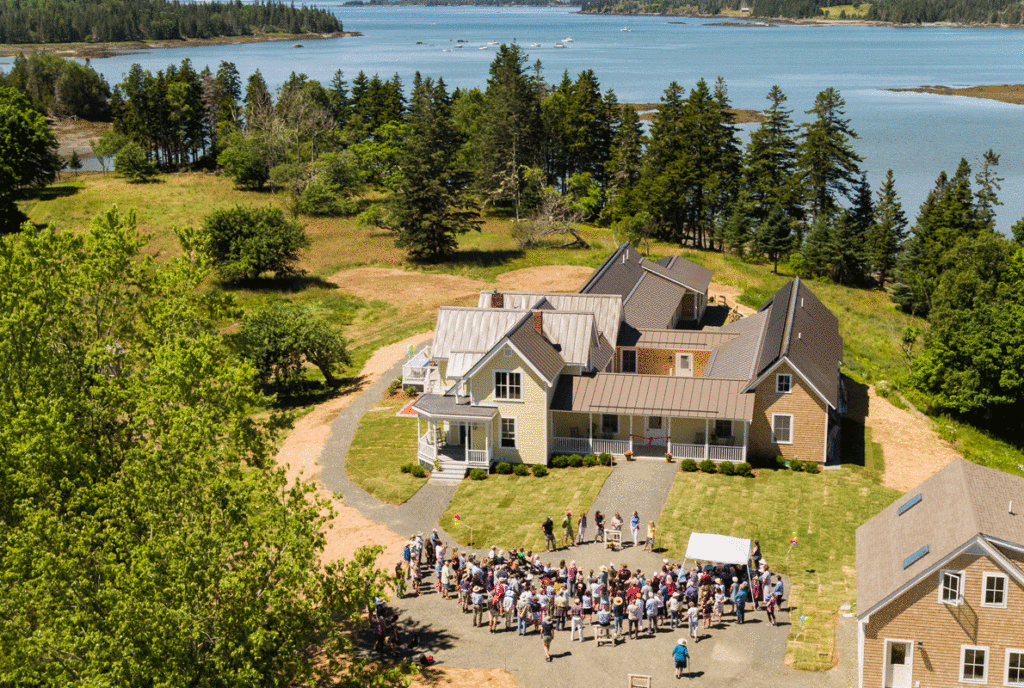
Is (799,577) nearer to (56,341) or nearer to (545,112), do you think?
(56,341)

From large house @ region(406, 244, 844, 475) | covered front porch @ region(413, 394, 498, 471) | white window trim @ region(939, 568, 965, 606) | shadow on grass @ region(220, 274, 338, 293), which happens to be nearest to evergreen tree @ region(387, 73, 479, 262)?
shadow on grass @ region(220, 274, 338, 293)

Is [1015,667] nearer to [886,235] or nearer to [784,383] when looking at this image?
[784,383]

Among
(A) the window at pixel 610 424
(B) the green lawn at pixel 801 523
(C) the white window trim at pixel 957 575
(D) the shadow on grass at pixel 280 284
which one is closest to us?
(C) the white window trim at pixel 957 575

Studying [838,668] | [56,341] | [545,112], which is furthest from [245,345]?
[545,112]

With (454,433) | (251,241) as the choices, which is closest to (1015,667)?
(454,433)

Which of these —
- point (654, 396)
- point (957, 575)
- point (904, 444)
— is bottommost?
point (904, 444)

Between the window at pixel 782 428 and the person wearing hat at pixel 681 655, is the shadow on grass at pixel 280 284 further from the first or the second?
the person wearing hat at pixel 681 655

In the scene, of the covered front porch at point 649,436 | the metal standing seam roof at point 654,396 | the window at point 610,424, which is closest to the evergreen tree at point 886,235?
the metal standing seam roof at point 654,396
